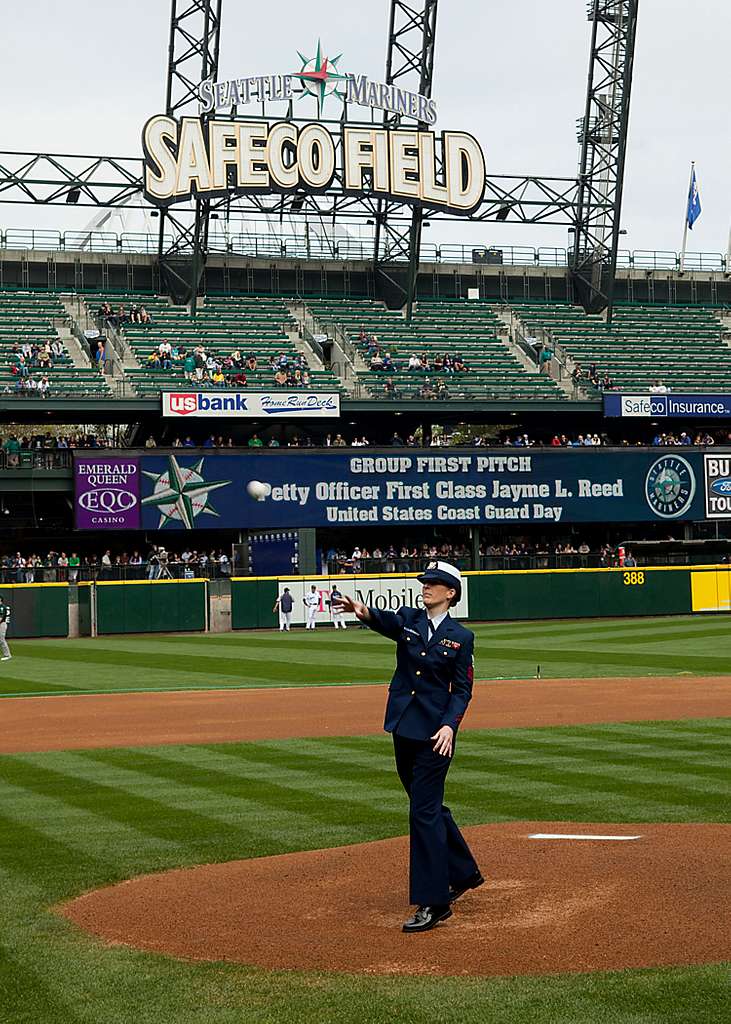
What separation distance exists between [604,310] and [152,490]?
90.4 feet

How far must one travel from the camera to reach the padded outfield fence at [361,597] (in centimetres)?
4606

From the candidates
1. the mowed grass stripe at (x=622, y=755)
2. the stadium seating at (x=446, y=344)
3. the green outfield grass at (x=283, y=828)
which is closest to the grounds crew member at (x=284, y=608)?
the stadium seating at (x=446, y=344)

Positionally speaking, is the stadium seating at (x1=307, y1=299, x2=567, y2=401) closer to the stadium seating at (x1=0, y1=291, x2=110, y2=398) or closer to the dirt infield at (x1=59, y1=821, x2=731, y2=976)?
the stadium seating at (x1=0, y1=291, x2=110, y2=398)

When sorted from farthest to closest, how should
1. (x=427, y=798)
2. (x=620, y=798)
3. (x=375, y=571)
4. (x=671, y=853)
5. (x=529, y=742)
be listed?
1. (x=375, y=571)
2. (x=529, y=742)
3. (x=620, y=798)
4. (x=671, y=853)
5. (x=427, y=798)

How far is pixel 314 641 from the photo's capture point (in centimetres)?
4166

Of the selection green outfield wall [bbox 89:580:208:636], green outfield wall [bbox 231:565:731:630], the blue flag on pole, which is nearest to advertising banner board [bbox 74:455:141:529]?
green outfield wall [bbox 89:580:208:636]

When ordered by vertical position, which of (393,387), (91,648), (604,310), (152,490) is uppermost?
(604,310)

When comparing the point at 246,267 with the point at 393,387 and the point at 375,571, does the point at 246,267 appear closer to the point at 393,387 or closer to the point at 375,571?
the point at 393,387

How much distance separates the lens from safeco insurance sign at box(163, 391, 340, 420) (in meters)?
52.6

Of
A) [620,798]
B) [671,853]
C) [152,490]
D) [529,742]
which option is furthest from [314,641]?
[671,853]

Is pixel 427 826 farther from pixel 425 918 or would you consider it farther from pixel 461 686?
pixel 461 686

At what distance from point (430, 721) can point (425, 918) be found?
1184 mm

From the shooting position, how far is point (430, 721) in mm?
8461

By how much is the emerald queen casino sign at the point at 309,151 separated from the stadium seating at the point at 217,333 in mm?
5413
